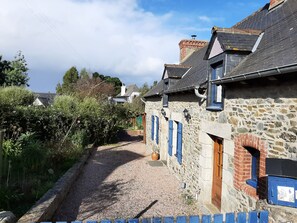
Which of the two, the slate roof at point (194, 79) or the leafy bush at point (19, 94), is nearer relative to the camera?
the slate roof at point (194, 79)

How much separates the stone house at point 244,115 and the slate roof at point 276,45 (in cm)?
3

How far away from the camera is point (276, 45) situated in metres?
5.02

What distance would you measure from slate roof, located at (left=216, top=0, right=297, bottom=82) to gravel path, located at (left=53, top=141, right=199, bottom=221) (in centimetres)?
390

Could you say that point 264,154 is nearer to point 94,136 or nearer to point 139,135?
point 94,136

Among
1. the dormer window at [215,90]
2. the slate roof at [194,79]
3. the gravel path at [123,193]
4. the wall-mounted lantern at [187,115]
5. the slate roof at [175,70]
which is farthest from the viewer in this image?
the slate roof at [175,70]

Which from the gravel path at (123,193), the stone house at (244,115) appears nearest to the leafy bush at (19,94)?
the gravel path at (123,193)

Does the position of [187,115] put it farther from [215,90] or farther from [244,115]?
[244,115]

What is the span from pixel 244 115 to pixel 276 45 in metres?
1.43

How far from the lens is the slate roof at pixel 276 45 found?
423cm

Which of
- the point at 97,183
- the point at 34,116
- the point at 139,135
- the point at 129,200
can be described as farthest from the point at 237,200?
the point at 139,135

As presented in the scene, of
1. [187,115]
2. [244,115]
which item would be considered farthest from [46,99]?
[244,115]

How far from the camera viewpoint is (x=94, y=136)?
57.1ft

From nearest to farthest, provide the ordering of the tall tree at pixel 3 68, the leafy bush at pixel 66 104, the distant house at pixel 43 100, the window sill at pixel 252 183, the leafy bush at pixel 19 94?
the window sill at pixel 252 183 → the leafy bush at pixel 66 104 → the leafy bush at pixel 19 94 → the distant house at pixel 43 100 → the tall tree at pixel 3 68

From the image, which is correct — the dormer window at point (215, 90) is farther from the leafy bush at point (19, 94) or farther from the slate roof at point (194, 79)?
the leafy bush at point (19, 94)
